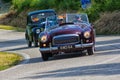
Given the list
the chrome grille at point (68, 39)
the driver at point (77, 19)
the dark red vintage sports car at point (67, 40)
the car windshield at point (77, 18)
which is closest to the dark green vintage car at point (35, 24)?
the car windshield at point (77, 18)

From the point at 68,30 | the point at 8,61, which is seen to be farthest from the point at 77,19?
the point at 8,61

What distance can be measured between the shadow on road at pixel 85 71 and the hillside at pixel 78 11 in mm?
16427

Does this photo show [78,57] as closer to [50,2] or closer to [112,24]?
[112,24]

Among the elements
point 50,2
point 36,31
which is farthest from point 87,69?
point 50,2

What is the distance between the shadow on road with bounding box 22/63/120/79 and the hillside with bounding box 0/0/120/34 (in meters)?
16.4

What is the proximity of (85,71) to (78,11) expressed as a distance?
1018 inches

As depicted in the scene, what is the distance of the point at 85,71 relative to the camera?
44.7 feet

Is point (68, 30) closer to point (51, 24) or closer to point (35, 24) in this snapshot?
point (51, 24)

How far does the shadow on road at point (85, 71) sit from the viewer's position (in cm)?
1309

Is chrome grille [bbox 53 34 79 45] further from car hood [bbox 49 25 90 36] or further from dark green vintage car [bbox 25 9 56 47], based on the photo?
dark green vintage car [bbox 25 9 56 47]

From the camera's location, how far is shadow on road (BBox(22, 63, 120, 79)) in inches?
515

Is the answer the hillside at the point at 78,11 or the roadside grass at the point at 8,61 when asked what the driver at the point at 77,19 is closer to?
the roadside grass at the point at 8,61

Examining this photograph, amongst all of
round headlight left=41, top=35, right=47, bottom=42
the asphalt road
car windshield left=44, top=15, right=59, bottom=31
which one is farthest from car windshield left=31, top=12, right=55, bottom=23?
round headlight left=41, top=35, right=47, bottom=42

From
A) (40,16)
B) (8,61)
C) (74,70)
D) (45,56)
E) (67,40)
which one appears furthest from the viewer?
(40,16)
